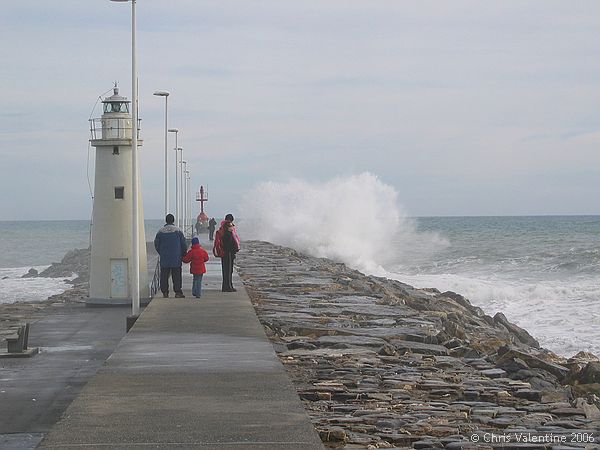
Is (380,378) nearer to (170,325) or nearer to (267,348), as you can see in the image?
(267,348)

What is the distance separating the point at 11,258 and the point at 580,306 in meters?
72.7

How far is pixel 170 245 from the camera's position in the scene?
16.5 metres

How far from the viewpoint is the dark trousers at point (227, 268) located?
17.3 metres

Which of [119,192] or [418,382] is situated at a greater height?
[119,192]

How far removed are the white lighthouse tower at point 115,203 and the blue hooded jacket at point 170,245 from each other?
4.99 metres

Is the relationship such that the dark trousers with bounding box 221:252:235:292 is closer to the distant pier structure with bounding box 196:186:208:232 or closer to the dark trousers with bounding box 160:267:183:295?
the dark trousers with bounding box 160:267:183:295

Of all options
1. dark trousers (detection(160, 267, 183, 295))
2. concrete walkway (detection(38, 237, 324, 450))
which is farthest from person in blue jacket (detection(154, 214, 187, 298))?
concrete walkway (detection(38, 237, 324, 450))

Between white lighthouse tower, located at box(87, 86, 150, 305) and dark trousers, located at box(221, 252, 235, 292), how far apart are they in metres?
3.67

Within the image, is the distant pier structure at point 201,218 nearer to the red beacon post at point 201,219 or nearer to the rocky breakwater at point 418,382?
the red beacon post at point 201,219

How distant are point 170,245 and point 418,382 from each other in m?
6.96

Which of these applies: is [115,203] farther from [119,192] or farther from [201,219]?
[201,219]

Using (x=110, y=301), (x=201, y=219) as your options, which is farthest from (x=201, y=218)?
(x=110, y=301)

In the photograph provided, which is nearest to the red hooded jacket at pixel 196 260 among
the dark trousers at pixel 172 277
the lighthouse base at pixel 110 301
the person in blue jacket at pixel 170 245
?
the person in blue jacket at pixel 170 245

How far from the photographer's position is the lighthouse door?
22.6 metres
